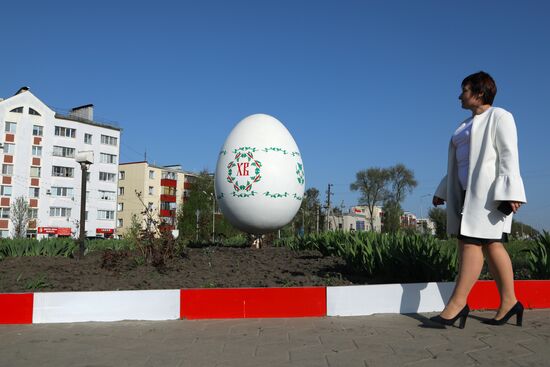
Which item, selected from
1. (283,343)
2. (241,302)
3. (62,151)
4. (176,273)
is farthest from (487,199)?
(62,151)

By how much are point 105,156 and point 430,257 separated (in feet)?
186

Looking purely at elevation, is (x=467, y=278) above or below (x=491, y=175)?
below

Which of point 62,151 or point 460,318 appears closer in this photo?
point 460,318

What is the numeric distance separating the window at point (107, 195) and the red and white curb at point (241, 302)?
180ft

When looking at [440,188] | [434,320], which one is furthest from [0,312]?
[440,188]

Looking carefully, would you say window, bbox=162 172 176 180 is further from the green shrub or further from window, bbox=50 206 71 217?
the green shrub

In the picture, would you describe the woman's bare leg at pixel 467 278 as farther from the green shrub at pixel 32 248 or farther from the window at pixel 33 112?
the window at pixel 33 112

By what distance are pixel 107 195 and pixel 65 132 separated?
863 centimetres

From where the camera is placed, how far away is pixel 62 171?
53438mm

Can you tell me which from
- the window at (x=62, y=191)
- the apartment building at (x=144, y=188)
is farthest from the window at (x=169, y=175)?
the window at (x=62, y=191)

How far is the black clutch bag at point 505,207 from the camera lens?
345cm

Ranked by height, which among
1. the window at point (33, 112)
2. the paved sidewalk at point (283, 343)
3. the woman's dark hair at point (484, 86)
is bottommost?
the paved sidewalk at point (283, 343)

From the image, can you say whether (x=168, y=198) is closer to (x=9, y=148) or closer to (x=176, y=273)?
(x=9, y=148)

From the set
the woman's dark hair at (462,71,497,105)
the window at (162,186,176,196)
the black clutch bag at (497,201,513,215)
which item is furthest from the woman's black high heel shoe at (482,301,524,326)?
the window at (162,186,176,196)
